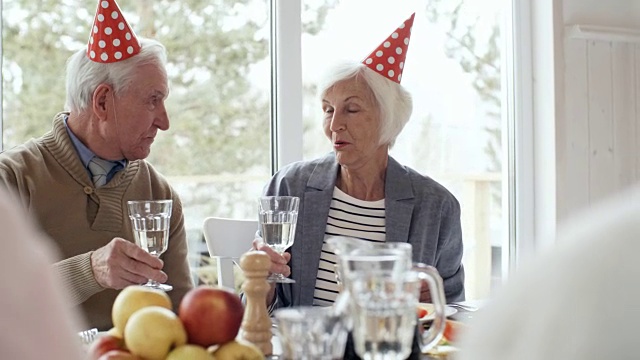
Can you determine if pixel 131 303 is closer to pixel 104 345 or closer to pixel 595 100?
pixel 104 345

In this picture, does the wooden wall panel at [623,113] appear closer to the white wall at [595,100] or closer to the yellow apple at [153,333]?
the white wall at [595,100]

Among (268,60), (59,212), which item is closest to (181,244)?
(59,212)

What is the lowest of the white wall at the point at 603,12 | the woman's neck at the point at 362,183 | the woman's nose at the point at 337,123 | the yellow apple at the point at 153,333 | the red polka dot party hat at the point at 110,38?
the yellow apple at the point at 153,333

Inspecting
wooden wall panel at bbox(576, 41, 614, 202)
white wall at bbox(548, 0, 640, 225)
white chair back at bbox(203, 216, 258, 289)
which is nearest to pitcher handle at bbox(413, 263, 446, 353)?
white chair back at bbox(203, 216, 258, 289)

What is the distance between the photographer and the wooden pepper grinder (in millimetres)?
1469

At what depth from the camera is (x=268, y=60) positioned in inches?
126

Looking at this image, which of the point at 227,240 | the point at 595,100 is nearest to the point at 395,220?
the point at 227,240

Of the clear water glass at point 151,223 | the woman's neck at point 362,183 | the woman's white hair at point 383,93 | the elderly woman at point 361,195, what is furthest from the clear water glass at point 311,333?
the woman's white hair at point 383,93

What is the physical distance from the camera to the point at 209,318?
1241mm

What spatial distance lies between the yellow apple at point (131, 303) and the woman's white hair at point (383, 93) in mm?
1388

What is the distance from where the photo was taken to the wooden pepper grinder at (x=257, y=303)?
1469 millimetres

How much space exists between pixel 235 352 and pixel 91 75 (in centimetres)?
130

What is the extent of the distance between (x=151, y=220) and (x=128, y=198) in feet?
1.76

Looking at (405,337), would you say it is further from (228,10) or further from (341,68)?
(228,10)
